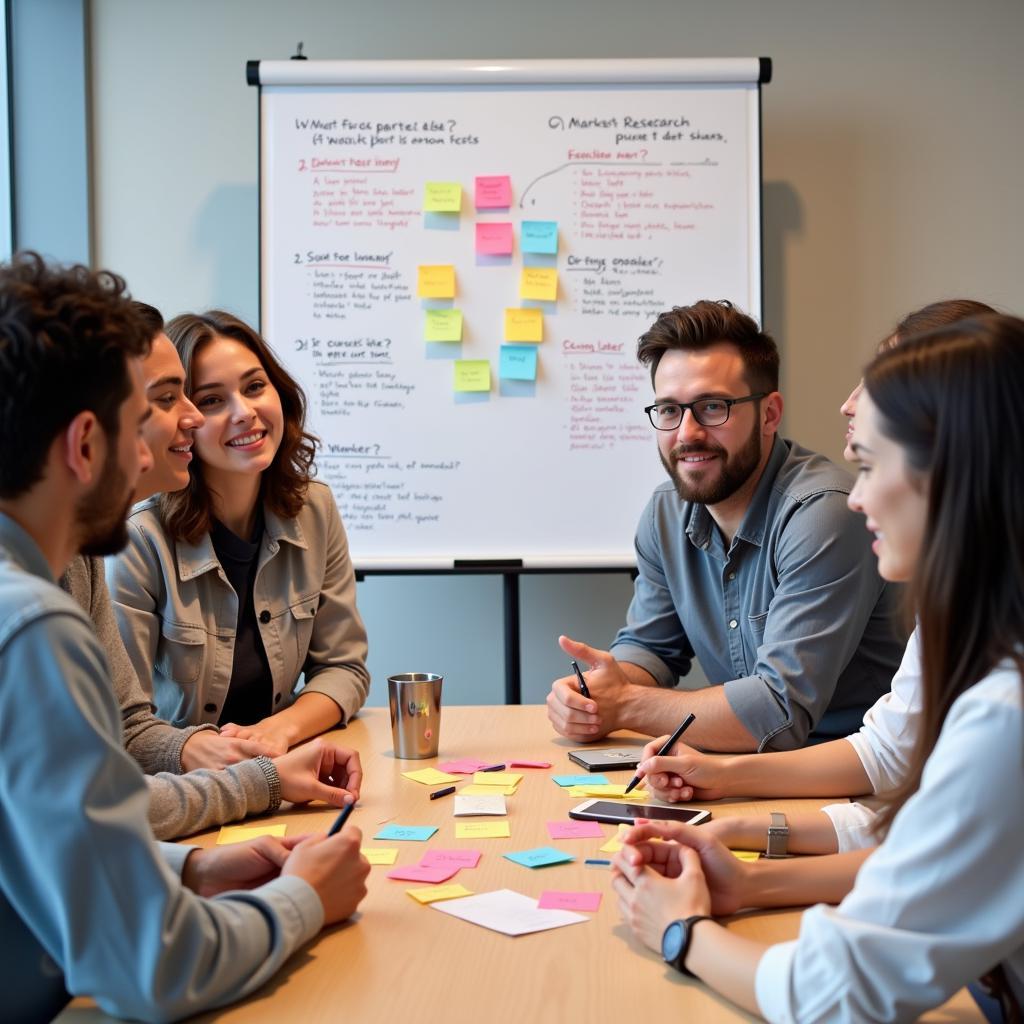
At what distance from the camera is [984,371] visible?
1.01 meters

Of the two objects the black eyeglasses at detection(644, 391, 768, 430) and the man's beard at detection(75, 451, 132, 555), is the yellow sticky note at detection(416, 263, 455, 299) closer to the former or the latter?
the black eyeglasses at detection(644, 391, 768, 430)

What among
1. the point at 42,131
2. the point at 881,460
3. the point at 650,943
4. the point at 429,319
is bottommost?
the point at 650,943

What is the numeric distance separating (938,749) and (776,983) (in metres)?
0.25

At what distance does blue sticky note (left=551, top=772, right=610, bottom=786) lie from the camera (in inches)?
65.3

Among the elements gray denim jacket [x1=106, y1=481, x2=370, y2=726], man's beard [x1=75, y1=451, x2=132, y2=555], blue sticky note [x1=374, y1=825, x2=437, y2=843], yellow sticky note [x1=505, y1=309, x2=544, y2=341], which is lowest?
blue sticky note [x1=374, y1=825, x2=437, y2=843]

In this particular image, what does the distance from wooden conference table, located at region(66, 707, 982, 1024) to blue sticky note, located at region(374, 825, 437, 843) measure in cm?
1

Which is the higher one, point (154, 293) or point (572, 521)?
point (154, 293)

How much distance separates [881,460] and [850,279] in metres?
2.60

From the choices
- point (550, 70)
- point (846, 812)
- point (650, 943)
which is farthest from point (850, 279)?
point (650, 943)

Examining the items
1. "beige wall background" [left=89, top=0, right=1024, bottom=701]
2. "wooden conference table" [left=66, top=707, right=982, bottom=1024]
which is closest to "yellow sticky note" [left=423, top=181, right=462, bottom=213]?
"beige wall background" [left=89, top=0, right=1024, bottom=701]

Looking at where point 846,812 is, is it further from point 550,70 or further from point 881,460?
point 550,70

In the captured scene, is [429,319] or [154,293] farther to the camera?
[154,293]

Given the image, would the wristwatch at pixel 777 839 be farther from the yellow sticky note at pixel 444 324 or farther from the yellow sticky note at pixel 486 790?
the yellow sticky note at pixel 444 324

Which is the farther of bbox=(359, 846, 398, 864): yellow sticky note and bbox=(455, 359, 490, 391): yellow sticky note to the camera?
bbox=(455, 359, 490, 391): yellow sticky note
